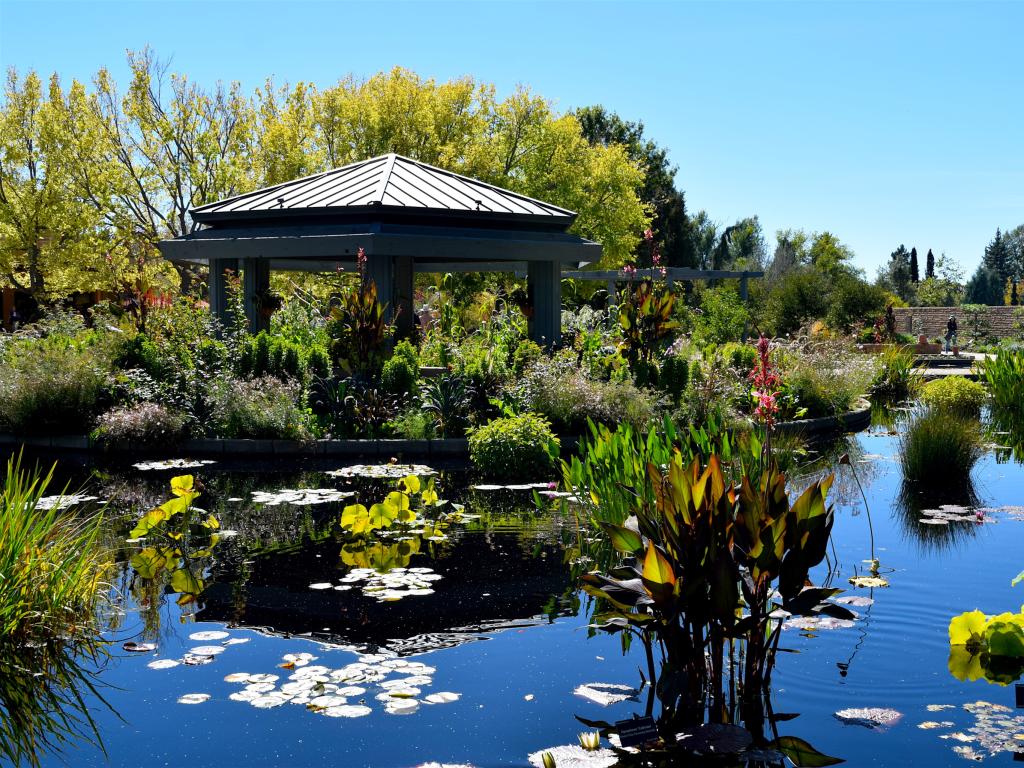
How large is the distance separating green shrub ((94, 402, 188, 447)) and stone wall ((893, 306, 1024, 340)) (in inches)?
1344

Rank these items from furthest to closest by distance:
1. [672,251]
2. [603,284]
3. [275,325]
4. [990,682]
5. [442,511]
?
1. [672,251]
2. [603,284]
3. [275,325]
4. [442,511]
5. [990,682]

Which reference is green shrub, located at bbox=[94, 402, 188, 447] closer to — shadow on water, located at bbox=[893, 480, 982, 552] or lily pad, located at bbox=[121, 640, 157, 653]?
lily pad, located at bbox=[121, 640, 157, 653]

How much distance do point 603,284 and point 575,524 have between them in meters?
30.2

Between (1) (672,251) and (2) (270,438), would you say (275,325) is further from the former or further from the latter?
(1) (672,251)

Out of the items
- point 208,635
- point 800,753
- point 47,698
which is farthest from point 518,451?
point 800,753

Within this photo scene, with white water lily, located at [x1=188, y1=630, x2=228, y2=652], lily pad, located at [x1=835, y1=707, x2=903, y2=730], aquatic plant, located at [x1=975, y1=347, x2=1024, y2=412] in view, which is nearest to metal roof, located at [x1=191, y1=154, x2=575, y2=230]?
aquatic plant, located at [x1=975, y1=347, x2=1024, y2=412]

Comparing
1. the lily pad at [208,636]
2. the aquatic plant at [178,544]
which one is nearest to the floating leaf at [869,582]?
the lily pad at [208,636]

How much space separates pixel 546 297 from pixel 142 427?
738cm

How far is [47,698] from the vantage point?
4.69m

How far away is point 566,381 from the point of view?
12.5m

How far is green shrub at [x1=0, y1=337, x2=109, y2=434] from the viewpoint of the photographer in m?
12.6

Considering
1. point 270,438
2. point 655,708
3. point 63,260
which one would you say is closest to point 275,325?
point 270,438

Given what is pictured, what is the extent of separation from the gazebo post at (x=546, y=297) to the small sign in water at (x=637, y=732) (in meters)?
13.2

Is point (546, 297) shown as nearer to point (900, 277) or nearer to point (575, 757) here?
point (575, 757)
